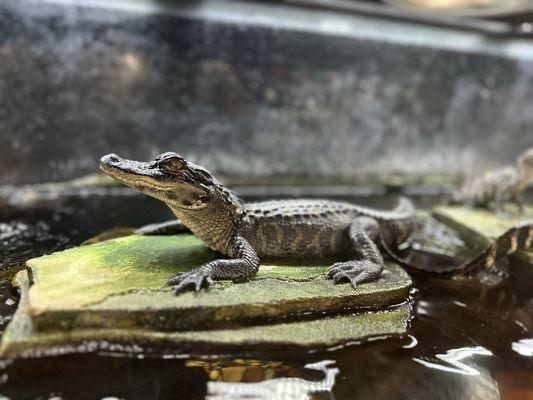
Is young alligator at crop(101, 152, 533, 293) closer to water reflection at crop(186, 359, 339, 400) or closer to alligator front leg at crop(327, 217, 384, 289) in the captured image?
alligator front leg at crop(327, 217, 384, 289)

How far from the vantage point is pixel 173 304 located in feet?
8.62

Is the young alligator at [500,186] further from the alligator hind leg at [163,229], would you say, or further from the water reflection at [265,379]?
the alligator hind leg at [163,229]

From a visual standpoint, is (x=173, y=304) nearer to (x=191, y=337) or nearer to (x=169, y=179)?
(x=191, y=337)

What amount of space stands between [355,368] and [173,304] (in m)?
1.33

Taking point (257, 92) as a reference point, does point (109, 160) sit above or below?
below

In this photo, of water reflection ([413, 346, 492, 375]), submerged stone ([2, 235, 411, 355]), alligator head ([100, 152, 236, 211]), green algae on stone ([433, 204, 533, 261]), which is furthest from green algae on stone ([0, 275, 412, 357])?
green algae on stone ([433, 204, 533, 261])

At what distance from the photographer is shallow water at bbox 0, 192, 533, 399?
2.24 metres

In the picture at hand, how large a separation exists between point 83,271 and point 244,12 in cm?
680

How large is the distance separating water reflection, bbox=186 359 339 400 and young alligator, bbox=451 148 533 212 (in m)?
4.70

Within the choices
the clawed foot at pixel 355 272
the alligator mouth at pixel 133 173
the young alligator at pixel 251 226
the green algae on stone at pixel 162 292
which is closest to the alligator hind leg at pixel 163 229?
the young alligator at pixel 251 226

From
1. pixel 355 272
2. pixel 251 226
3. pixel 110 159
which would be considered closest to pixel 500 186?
pixel 355 272

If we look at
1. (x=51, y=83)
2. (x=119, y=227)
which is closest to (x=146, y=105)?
(x=51, y=83)

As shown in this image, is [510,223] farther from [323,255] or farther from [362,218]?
[323,255]

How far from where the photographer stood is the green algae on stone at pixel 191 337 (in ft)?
7.79
